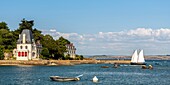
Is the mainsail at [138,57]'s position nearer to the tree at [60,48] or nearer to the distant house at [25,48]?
the tree at [60,48]

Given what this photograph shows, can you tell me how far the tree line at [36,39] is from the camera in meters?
166

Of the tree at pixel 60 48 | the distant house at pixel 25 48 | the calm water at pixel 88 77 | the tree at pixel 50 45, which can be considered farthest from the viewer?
the tree at pixel 60 48

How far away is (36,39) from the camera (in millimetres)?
176875

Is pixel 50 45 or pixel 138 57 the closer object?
pixel 50 45

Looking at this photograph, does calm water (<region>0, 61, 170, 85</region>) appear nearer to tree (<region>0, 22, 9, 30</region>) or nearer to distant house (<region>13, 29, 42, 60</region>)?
Answer: distant house (<region>13, 29, 42, 60</region>)

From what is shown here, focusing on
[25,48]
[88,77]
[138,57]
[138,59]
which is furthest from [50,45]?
[88,77]

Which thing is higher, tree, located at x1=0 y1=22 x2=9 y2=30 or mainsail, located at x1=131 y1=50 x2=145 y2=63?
tree, located at x1=0 y1=22 x2=9 y2=30

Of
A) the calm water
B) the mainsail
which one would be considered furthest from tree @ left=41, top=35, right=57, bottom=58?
the calm water

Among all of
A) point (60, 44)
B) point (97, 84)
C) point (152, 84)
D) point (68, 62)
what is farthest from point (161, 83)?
point (60, 44)

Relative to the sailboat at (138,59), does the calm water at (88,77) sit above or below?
below

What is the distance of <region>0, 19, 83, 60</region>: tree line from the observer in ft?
545

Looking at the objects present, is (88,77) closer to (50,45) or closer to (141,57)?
(50,45)

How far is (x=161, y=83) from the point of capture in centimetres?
7794

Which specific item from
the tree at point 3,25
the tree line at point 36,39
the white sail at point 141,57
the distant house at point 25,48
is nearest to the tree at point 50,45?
the tree line at point 36,39
